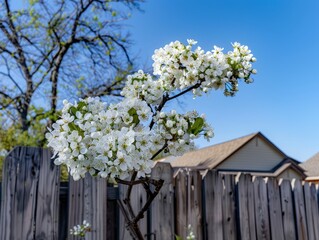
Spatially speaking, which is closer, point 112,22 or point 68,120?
point 68,120

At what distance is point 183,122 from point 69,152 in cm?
44

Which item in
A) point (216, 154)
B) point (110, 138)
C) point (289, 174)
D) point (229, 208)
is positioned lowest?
point (229, 208)

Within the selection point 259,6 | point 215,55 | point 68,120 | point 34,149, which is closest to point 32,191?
point 34,149

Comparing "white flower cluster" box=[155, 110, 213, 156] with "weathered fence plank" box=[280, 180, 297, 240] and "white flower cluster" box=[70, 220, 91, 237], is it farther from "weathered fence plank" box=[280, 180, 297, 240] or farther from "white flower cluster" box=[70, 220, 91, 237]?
"weathered fence plank" box=[280, 180, 297, 240]

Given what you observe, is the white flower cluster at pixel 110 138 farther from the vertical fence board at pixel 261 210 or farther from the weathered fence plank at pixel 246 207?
the vertical fence board at pixel 261 210

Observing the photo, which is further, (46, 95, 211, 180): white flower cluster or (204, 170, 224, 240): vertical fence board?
(204, 170, 224, 240): vertical fence board

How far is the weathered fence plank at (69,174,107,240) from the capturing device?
8.21ft

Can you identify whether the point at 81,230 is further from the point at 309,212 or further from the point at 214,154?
the point at 214,154

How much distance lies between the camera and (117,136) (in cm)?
113

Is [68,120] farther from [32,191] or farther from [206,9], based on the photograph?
[206,9]

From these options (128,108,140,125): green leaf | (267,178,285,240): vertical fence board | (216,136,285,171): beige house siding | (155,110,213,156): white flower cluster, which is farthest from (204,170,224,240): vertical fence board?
(216,136,285,171): beige house siding

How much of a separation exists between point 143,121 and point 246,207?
2087 millimetres

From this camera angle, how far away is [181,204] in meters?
2.84

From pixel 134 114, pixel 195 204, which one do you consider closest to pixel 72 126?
pixel 134 114
